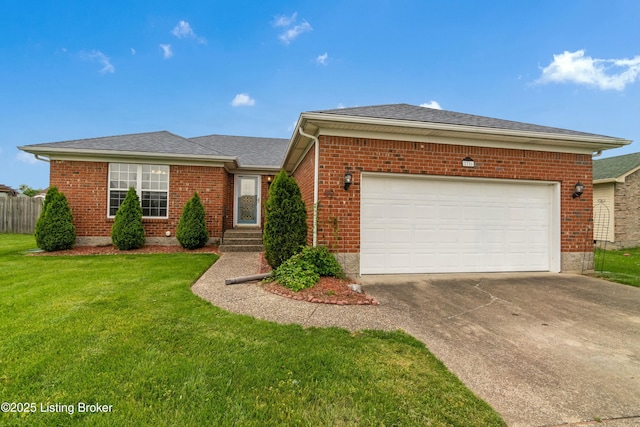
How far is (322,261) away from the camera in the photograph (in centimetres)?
524

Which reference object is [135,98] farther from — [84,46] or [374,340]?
[374,340]

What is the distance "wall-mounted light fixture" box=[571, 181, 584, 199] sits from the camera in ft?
20.8

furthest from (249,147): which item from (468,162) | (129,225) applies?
(468,162)

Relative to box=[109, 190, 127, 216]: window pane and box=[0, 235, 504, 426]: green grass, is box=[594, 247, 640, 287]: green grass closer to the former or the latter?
box=[0, 235, 504, 426]: green grass

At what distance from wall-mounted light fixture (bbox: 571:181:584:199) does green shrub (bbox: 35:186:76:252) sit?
1379 centimetres

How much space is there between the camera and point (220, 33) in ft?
40.5

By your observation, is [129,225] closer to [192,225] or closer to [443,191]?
[192,225]

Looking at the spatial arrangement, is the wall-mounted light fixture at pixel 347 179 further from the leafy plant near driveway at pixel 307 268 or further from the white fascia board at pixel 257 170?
the white fascia board at pixel 257 170

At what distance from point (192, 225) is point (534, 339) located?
A: 8656 millimetres

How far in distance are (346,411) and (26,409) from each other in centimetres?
206

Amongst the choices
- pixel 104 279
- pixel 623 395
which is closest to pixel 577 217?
pixel 623 395

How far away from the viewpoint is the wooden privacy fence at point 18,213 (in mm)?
13422

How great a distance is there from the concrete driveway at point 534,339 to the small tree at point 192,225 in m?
5.85

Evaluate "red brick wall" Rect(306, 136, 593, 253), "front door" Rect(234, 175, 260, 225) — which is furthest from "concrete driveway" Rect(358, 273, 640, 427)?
"front door" Rect(234, 175, 260, 225)
